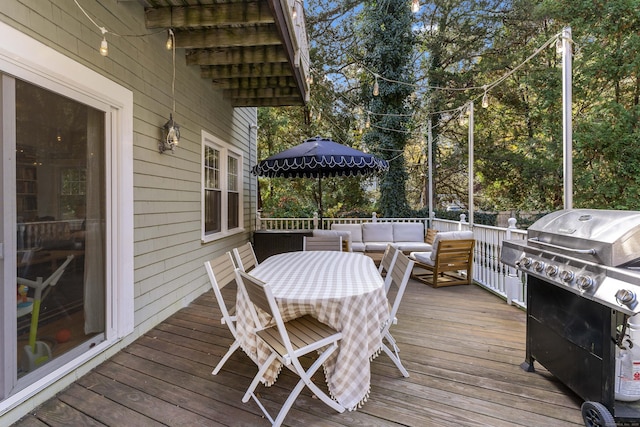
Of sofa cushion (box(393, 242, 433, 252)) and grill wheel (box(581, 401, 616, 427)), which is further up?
sofa cushion (box(393, 242, 433, 252))

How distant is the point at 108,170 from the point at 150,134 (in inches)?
28.4

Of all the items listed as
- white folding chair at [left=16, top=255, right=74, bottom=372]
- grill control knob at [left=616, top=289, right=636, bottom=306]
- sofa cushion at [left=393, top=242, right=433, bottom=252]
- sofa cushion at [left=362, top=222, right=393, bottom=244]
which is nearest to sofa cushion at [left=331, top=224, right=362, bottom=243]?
sofa cushion at [left=362, top=222, right=393, bottom=244]

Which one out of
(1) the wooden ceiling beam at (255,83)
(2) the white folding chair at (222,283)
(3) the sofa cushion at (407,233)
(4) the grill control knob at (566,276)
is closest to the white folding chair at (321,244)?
(2) the white folding chair at (222,283)

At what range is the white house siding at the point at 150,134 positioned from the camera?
2158mm

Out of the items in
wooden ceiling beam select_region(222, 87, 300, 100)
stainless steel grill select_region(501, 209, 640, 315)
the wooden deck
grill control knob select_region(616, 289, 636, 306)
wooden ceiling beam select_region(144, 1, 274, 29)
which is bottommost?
the wooden deck

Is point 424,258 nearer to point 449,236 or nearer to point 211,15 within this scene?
point 449,236

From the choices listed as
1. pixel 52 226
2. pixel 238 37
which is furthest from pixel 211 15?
pixel 52 226

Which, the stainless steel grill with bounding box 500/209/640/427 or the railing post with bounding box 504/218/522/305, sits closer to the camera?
the stainless steel grill with bounding box 500/209/640/427

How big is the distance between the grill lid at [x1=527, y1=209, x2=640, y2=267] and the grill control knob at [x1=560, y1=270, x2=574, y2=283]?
0.34 ft

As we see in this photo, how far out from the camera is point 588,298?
1656 millimetres

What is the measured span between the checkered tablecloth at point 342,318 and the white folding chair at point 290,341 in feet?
0.27

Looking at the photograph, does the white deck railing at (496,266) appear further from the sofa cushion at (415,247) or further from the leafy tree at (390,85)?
the leafy tree at (390,85)

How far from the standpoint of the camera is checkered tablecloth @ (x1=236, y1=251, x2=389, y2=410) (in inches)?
76.0

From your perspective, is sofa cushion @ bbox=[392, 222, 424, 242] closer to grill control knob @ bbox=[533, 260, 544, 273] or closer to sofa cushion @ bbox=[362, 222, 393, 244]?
sofa cushion @ bbox=[362, 222, 393, 244]
